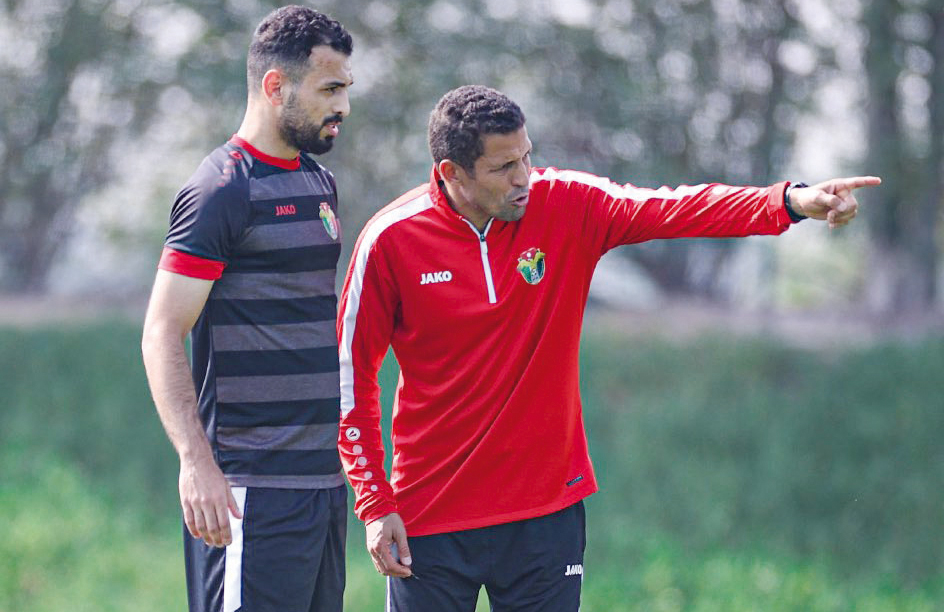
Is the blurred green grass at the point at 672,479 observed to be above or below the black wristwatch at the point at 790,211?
below

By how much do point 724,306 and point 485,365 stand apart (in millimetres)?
8412

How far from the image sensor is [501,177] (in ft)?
11.8

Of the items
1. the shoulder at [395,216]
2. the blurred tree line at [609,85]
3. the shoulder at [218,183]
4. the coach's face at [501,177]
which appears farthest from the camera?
the blurred tree line at [609,85]

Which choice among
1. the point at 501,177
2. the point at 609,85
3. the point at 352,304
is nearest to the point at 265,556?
the point at 352,304

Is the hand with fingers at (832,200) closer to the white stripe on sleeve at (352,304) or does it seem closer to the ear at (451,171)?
the ear at (451,171)

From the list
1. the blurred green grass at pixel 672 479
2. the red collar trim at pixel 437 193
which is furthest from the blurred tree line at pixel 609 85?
the red collar trim at pixel 437 193

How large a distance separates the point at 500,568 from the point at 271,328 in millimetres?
976

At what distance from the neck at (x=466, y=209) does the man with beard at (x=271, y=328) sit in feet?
1.19

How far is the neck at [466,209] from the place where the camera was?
368cm

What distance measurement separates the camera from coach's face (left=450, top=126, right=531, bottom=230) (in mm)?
3566

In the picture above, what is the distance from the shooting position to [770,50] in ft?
38.0

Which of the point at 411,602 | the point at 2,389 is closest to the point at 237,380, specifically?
the point at 411,602

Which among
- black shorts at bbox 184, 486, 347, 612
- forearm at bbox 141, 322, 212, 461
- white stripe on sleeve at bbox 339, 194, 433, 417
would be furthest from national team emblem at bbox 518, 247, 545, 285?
forearm at bbox 141, 322, 212, 461

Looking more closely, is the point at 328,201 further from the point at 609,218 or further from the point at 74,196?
the point at 74,196
